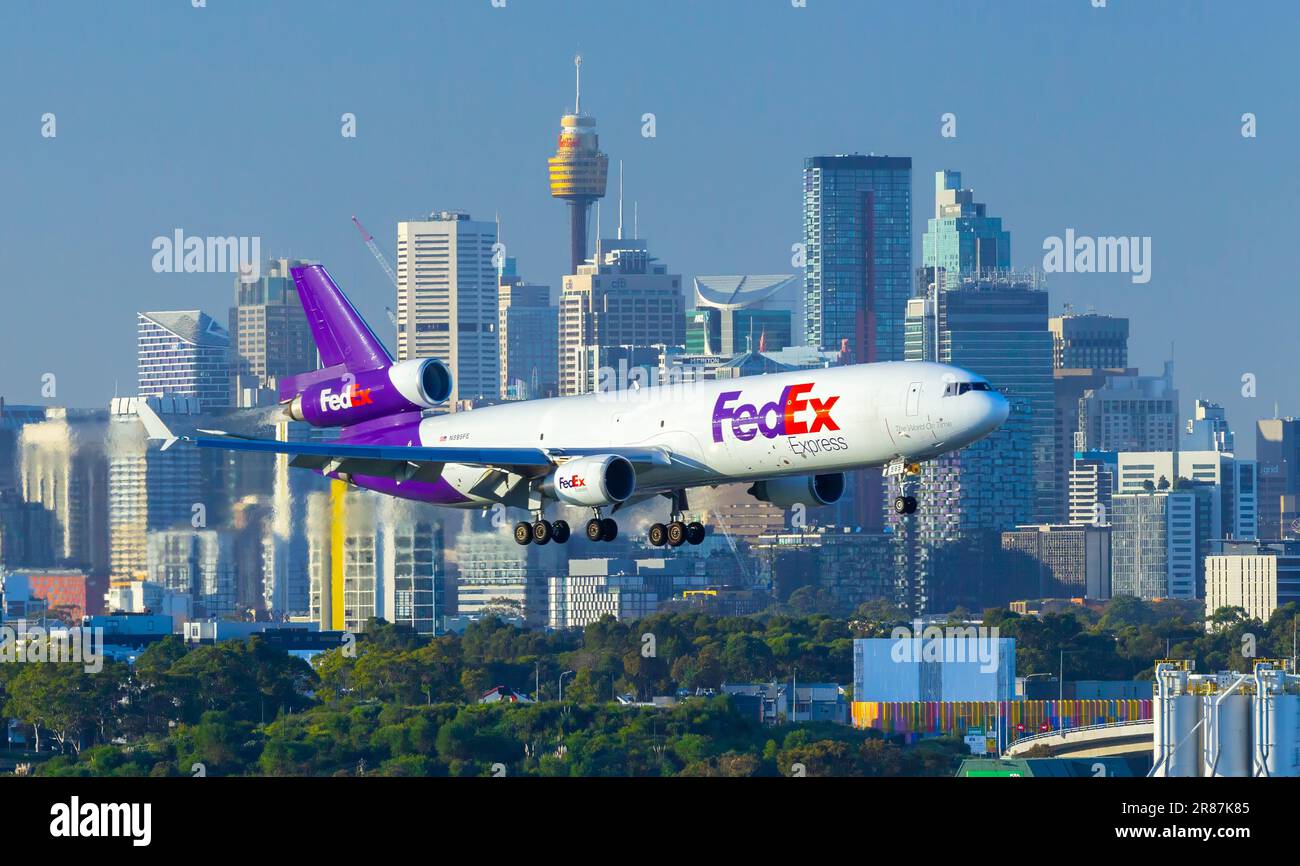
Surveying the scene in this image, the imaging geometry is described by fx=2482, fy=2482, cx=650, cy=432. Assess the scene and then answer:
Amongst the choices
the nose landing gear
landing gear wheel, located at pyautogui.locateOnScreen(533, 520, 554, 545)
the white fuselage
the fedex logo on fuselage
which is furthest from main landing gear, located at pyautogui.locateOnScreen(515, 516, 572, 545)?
the nose landing gear

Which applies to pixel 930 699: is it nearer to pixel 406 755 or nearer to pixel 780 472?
pixel 406 755

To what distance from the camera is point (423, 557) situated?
188 metres

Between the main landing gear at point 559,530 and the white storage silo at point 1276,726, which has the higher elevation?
the main landing gear at point 559,530

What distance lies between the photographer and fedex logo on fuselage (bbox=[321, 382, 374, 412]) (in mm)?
70750

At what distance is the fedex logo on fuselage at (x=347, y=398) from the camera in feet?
232

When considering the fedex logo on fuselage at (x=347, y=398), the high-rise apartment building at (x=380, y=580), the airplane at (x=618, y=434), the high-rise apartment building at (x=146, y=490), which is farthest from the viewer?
the high-rise apartment building at (x=380, y=580)

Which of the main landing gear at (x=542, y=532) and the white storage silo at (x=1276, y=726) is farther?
the white storage silo at (x=1276, y=726)

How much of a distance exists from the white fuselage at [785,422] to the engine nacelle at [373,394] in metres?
6.28

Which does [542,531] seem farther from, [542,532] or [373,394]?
[373,394]

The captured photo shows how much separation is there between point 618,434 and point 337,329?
1431cm

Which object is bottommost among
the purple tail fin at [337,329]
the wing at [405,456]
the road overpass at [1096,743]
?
the road overpass at [1096,743]

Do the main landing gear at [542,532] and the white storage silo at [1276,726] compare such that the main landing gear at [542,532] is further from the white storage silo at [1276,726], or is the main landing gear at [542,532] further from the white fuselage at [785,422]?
the white storage silo at [1276,726]

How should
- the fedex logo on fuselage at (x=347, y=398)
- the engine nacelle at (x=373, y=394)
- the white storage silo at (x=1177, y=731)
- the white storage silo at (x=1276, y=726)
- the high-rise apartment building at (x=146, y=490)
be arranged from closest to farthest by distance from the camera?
the engine nacelle at (x=373, y=394) → the fedex logo on fuselage at (x=347, y=398) → the white storage silo at (x=1276, y=726) → the white storage silo at (x=1177, y=731) → the high-rise apartment building at (x=146, y=490)

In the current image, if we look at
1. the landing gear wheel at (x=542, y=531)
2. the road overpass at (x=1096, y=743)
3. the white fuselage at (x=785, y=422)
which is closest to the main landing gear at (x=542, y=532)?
the landing gear wheel at (x=542, y=531)
